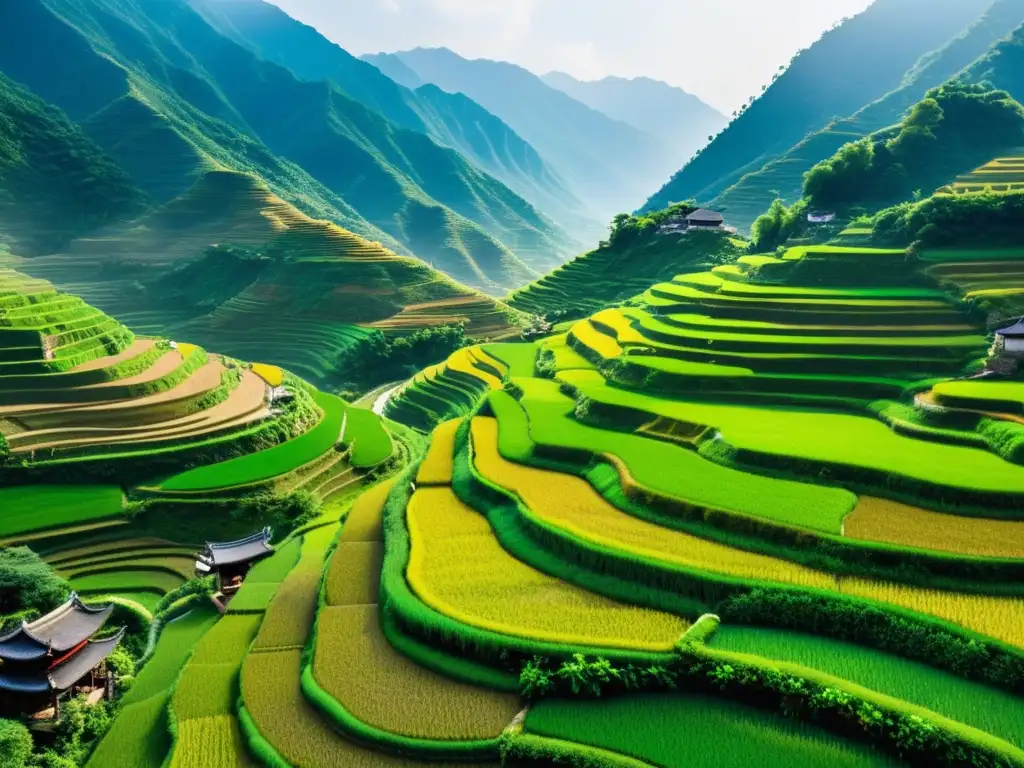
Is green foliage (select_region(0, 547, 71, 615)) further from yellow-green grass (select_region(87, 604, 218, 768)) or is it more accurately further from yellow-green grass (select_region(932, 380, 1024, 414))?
yellow-green grass (select_region(932, 380, 1024, 414))

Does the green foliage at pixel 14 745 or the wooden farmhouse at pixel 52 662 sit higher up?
the wooden farmhouse at pixel 52 662

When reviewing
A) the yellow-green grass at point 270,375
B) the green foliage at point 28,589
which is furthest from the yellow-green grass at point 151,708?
the yellow-green grass at point 270,375

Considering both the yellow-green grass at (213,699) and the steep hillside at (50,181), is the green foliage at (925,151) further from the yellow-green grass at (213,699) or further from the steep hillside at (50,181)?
the steep hillside at (50,181)

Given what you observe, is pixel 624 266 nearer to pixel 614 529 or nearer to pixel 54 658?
pixel 614 529

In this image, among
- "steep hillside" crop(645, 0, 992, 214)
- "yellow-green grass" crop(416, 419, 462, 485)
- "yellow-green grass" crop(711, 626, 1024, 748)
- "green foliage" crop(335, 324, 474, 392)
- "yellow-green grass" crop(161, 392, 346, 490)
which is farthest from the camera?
"steep hillside" crop(645, 0, 992, 214)

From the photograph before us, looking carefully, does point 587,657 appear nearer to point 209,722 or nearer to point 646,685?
point 646,685

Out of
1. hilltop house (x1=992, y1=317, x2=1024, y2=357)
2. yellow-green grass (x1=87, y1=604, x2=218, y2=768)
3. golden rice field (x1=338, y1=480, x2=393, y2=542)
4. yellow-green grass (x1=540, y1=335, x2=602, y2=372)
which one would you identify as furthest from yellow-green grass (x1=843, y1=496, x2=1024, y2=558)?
yellow-green grass (x1=540, y1=335, x2=602, y2=372)
